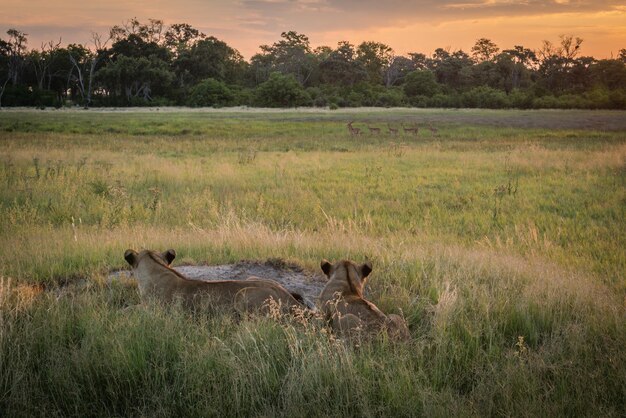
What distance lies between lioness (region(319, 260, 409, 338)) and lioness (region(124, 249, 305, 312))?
325 mm

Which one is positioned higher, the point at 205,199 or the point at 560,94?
the point at 560,94

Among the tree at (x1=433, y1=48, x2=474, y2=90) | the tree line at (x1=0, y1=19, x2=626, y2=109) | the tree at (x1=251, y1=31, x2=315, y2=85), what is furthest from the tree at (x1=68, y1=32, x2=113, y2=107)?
the tree at (x1=433, y1=48, x2=474, y2=90)

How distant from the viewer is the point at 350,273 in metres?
5.86

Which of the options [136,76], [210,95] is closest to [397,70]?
[210,95]

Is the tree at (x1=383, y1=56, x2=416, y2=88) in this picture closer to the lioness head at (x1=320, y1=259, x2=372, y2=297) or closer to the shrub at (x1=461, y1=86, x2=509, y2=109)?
the shrub at (x1=461, y1=86, x2=509, y2=109)

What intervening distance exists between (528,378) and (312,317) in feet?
6.34

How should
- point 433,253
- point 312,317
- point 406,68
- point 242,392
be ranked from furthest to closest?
point 406,68 < point 433,253 < point 312,317 < point 242,392

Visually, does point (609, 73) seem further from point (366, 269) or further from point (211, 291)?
point (211, 291)

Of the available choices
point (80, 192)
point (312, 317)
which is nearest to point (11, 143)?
point (80, 192)

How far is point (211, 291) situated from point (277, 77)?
8410 centimetres

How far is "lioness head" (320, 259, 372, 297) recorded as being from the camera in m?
5.75

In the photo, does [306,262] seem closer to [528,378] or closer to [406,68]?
[528,378]

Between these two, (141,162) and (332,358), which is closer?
(332,358)

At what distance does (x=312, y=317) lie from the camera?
17.7ft
